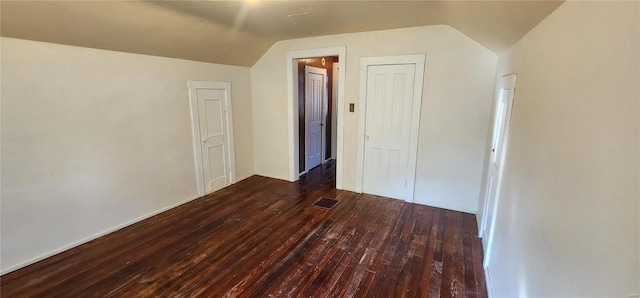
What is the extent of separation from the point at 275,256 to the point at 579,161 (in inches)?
93.9

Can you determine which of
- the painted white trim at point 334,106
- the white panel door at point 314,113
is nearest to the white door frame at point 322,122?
the white panel door at point 314,113

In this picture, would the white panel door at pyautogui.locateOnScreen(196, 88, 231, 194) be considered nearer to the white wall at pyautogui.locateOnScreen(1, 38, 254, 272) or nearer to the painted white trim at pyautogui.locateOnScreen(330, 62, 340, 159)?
the white wall at pyautogui.locateOnScreen(1, 38, 254, 272)

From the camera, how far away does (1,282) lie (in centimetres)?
223

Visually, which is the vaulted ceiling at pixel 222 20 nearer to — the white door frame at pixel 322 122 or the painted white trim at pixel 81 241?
the white door frame at pixel 322 122

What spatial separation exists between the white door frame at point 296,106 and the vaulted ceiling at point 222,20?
36cm

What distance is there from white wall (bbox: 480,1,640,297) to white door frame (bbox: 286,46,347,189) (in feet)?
8.26

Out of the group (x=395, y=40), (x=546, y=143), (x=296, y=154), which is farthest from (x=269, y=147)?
(x=546, y=143)

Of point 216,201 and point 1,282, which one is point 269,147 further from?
point 1,282

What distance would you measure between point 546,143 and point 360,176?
115 inches

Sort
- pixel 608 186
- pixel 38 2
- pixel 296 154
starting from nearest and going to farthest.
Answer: pixel 608 186, pixel 38 2, pixel 296 154

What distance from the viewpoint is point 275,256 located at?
2.63 metres

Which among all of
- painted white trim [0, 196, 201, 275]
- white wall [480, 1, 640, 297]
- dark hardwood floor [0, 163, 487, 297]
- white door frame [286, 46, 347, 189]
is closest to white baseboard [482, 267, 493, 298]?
dark hardwood floor [0, 163, 487, 297]

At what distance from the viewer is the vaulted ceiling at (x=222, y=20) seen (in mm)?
2039

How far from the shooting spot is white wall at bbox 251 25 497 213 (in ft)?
10.8
